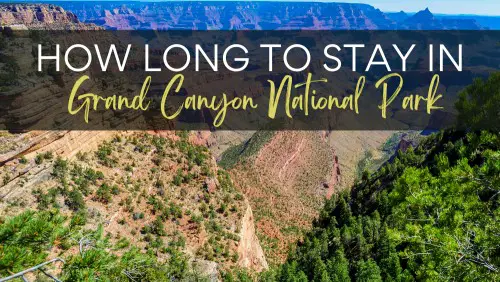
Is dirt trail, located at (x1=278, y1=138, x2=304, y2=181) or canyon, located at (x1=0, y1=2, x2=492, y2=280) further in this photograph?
dirt trail, located at (x1=278, y1=138, x2=304, y2=181)

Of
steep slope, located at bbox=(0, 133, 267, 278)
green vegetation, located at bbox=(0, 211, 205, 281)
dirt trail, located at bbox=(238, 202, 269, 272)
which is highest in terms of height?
green vegetation, located at bbox=(0, 211, 205, 281)

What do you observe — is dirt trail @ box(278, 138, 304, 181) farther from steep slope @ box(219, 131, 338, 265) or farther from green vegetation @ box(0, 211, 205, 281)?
green vegetation @ box(0, 211, 205, 281)

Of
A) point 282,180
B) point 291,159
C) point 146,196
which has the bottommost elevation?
point 282,180

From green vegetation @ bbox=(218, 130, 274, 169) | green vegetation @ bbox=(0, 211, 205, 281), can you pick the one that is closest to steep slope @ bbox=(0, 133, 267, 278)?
green vegetation @ bbox=(0, 211, 205, 281)

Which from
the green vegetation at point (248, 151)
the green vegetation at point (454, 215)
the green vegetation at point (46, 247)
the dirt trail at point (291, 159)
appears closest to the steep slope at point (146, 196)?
the green vegetation at point (46, 247)

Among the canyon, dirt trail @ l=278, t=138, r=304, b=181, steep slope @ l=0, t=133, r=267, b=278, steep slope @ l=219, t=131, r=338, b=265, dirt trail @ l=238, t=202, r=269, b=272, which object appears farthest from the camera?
A: dirt trail @ l=278, t=138, r=304, b=181

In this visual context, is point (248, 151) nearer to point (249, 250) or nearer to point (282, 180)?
point (282, 180)

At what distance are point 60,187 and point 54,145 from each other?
9.63 ft

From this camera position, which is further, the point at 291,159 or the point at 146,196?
the point at 291,159

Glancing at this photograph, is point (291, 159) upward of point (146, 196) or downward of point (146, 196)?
downward

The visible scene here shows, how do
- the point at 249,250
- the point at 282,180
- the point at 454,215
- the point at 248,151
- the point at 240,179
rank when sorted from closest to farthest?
the point at 454,215 < the point at 249,250 < the point at 240,179 < the point at 282,180 < the point at 248,151

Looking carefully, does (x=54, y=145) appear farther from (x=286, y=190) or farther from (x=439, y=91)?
(x=439, y=91)

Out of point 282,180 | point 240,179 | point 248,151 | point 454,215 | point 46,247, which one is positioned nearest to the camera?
point 454,215

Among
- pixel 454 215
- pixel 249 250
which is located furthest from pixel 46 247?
pixel 249 250
